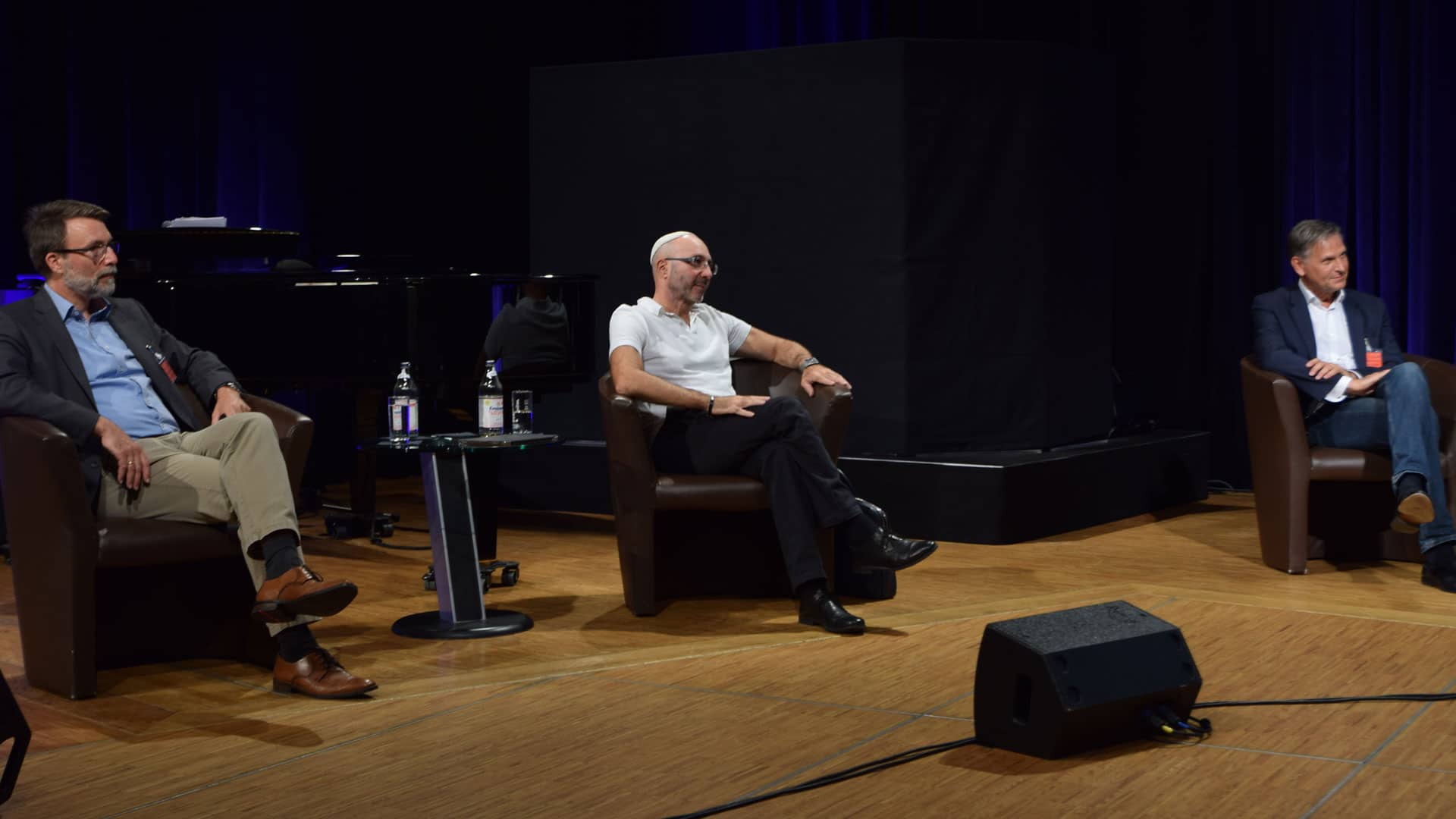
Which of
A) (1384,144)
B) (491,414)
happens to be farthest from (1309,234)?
(491,414)

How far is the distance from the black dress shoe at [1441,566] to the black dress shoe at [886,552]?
1.65 metres

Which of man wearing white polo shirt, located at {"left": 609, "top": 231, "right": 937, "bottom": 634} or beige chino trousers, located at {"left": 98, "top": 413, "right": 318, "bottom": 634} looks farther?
man wearing white polo shirt, located at {"left": 609, "top": 231, "right": 937, "bottom": 634}

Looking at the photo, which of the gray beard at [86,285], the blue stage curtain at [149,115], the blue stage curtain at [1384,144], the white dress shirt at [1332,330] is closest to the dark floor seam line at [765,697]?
the gray beard at [86,285]

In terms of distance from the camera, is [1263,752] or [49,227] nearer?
[1263,752]

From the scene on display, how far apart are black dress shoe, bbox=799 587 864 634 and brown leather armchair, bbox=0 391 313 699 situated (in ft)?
4.55

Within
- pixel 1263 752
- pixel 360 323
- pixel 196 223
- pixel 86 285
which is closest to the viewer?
pixel 1263 752

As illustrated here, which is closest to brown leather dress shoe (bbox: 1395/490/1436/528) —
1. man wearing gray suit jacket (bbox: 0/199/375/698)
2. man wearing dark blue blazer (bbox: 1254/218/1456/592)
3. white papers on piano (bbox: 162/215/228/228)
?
man wearing dark blue blazer (bbox: 1254/218/1456/592)

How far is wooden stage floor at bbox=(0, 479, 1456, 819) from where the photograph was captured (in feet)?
8.76

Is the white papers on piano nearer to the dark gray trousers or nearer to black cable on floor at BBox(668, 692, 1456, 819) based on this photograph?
the dark gray trousers

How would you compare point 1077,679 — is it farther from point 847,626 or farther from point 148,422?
point 148,422

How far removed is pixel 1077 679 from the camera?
2.77 m

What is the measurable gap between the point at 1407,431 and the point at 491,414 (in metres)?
2.81

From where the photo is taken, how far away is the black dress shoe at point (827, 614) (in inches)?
158

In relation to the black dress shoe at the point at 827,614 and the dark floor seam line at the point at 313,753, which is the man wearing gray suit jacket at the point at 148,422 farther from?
the black dress shoe at the point at 827,614
